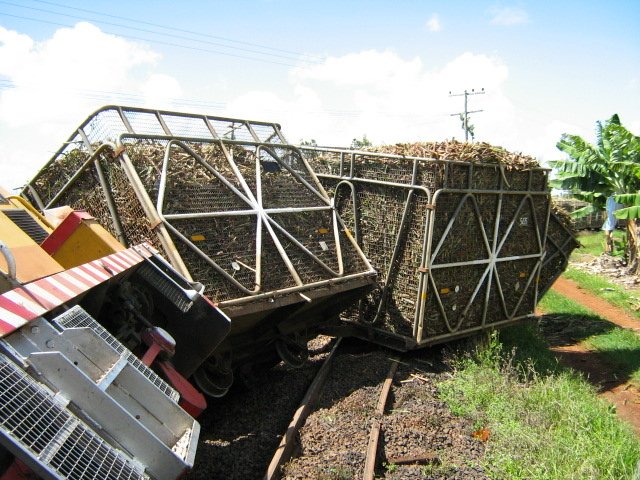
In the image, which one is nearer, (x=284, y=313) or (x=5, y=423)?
(x=5, y=423)

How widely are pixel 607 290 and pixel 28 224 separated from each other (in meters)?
17.0

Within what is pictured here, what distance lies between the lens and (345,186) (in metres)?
9.62

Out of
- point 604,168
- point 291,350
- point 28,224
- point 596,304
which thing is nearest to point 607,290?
point 596,304

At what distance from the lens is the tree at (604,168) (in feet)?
63.4

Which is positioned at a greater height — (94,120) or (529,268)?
(94,120)

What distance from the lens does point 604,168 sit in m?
20.4

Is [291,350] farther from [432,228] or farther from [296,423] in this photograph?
[432,228]

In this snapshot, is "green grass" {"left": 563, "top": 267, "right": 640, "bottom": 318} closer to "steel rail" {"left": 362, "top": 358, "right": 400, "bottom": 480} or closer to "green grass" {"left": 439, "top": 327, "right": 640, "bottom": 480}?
"green grass" {"left": 439, "top": 327, "right": 640, "bottom": 480}

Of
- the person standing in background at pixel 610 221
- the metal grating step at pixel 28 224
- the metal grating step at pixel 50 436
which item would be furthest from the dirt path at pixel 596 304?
the metal grating step at pixel 50 436

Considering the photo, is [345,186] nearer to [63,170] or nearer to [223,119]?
[223,119]

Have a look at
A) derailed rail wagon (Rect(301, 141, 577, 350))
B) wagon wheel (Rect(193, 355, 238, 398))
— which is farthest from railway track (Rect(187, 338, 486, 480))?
derailed rail wagon (Rect(301, 141, 577, 350))

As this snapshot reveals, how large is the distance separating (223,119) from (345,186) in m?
2.31

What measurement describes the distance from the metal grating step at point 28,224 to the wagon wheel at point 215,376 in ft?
7.25

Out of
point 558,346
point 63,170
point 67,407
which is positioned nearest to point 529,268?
point 558,346
